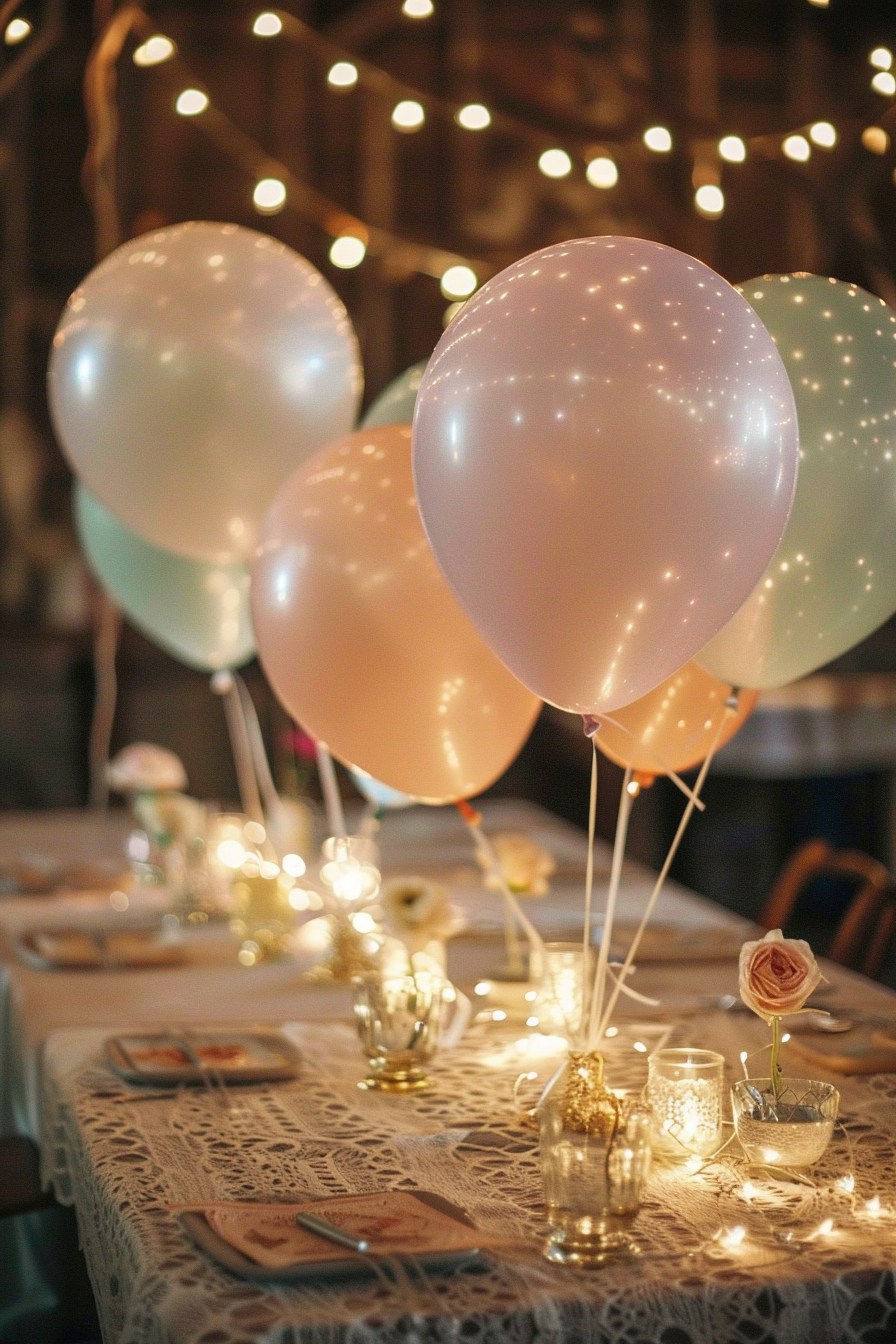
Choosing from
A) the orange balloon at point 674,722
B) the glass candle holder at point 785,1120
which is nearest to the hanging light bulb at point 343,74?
the orange balloon at point 674,722

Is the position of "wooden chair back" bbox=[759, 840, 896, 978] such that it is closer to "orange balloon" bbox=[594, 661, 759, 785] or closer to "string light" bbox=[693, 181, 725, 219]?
"orange balloon" bbox=[594, 661, 759, 785]

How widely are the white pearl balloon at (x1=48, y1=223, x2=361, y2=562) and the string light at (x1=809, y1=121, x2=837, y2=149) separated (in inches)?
36.9

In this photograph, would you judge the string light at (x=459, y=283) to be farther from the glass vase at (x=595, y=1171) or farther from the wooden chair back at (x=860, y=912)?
the glass vase at (x=595, y=1171)

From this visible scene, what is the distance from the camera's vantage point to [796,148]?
298 cm

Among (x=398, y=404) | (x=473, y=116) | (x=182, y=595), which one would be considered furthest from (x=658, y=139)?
(x=182, y=595)

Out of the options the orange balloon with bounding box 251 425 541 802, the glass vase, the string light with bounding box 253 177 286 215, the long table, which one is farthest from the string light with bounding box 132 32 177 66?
the glass vase

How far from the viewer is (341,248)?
2938 millimetres

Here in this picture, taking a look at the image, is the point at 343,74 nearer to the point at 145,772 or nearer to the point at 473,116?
the point at 473,116

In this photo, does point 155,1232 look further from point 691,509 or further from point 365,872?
point 365,872

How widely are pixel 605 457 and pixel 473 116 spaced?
1.88m

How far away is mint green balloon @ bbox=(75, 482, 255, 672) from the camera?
3.11 metres

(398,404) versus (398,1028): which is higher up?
(398,404)

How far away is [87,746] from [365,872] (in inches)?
140

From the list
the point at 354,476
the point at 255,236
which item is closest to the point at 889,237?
the point at 255,236
